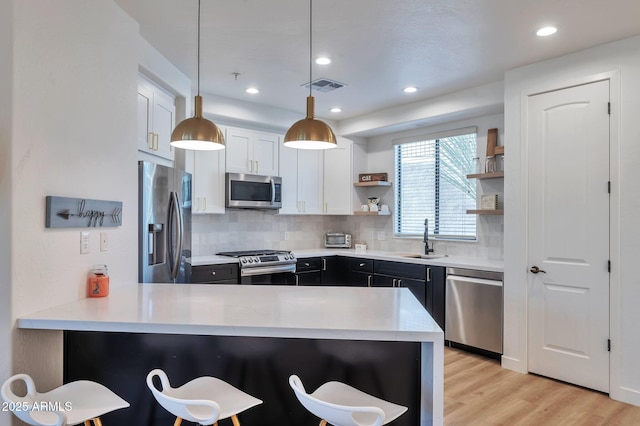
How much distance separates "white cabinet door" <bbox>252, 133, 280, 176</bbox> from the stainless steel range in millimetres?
946

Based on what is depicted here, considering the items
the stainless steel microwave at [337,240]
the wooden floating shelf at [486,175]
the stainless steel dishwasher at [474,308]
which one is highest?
the wooden floating shelf at [486,175]

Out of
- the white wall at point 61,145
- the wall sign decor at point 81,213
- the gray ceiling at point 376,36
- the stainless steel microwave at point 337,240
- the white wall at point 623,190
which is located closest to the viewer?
the white wall at point 61,145

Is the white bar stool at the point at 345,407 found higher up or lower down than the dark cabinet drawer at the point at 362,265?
lower down

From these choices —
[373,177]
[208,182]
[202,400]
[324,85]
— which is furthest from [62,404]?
[373,177]

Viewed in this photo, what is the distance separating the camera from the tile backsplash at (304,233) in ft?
14.3

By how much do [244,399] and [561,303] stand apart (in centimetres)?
272

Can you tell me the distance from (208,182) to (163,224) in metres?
1.20

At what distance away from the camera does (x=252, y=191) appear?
4.53 meters

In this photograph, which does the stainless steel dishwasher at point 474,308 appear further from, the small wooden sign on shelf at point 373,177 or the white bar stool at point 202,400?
the white bar stool at point 202,400

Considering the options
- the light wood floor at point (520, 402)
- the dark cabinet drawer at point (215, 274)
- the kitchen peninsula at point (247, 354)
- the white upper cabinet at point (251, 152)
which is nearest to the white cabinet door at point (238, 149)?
the white upper cabinet at point (251, 152)

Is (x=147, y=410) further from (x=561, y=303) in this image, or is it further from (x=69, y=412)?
(x=561, y=303)

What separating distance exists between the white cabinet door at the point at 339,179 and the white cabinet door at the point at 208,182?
4.97ft

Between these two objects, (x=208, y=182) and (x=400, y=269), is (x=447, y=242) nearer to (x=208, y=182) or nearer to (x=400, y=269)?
(x=400, y=269)

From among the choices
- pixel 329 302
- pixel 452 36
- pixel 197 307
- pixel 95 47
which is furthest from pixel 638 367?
pixel 95 47
